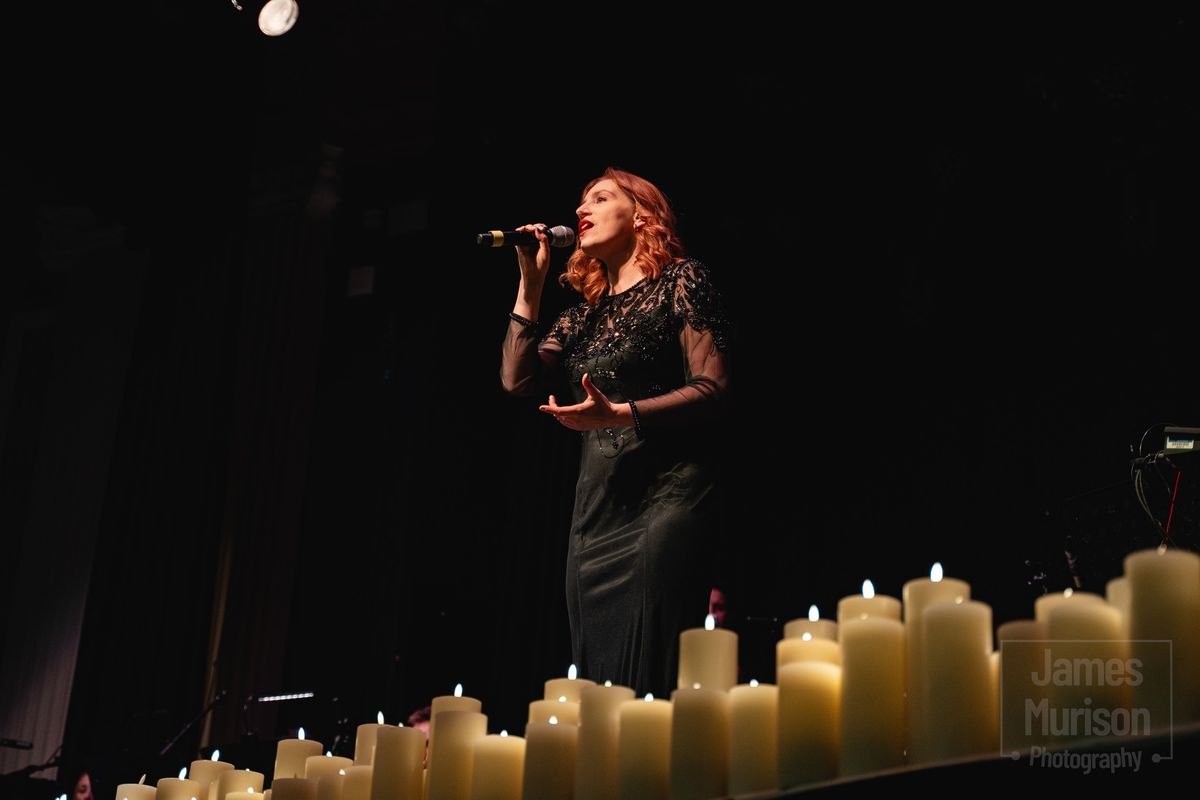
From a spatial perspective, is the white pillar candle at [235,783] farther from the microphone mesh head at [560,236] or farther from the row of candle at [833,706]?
the microphone mesh head at [560,236]

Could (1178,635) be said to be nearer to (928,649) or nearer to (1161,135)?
(928,649)

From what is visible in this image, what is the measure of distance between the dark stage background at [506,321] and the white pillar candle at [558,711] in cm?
196

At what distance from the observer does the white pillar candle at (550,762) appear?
1.29 m

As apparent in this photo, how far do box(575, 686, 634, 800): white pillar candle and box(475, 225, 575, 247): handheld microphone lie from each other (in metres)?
1.36

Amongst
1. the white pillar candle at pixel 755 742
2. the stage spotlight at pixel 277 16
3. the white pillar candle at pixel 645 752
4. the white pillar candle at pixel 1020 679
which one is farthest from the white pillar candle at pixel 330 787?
the stage spotlight at pixel 277 16

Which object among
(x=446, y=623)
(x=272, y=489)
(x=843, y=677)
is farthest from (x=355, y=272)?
(x=843, y=677)

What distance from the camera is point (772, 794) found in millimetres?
1086

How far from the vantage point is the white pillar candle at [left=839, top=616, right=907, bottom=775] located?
1057 mm

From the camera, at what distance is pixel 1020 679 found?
3.26 feet

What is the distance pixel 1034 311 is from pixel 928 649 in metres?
2.65

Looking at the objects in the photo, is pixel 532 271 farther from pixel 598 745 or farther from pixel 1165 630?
pixel 1165 630

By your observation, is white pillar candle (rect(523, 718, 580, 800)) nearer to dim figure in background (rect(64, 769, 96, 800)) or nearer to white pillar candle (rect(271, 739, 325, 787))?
white pillar candle (rect(271, 739, 325, 787))

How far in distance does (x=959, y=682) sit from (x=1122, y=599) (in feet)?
0.50

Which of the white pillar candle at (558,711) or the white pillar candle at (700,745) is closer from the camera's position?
the white pillar candle at (700,745)
